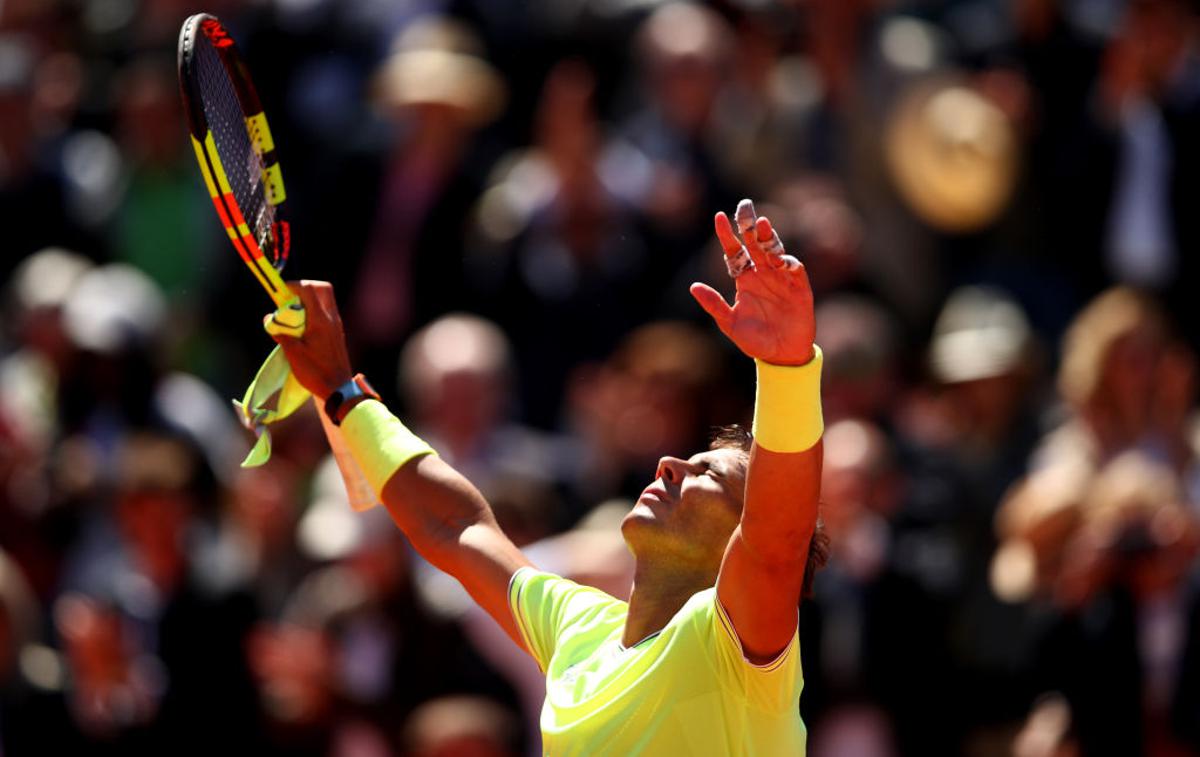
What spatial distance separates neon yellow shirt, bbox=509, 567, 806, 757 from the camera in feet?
12.5

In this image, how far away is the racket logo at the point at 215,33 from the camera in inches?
180

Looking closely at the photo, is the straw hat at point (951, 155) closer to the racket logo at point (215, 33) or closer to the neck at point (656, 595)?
the racket logo at point (215, 33)

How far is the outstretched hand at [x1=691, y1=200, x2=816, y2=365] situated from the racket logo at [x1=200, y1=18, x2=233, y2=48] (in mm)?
1482

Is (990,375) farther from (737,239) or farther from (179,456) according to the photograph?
(737,239)

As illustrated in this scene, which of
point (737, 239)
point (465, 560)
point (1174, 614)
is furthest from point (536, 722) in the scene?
point (737, 239)

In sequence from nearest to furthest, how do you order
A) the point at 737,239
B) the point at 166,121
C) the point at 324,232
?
the point at 737,239 < the point at 324,232 < the point at 166,121

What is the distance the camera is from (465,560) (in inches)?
180

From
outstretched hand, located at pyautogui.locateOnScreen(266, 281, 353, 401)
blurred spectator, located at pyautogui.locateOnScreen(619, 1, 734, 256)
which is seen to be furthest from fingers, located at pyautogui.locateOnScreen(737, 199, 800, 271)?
blurred spectator, located at pyautogui.locateOnScreen(619, 1, 734, 256)

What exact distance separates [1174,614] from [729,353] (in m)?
2.11

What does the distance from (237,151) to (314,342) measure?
0.50 m

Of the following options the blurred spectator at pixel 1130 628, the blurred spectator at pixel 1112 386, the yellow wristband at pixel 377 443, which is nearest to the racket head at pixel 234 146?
the yellow wristband at pixel 377 443

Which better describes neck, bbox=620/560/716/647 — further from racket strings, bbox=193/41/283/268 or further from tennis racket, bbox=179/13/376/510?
racket strings, bbox=193/41/283/268

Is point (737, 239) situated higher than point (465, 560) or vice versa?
point (737, 239)

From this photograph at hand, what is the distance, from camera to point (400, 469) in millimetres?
4641
